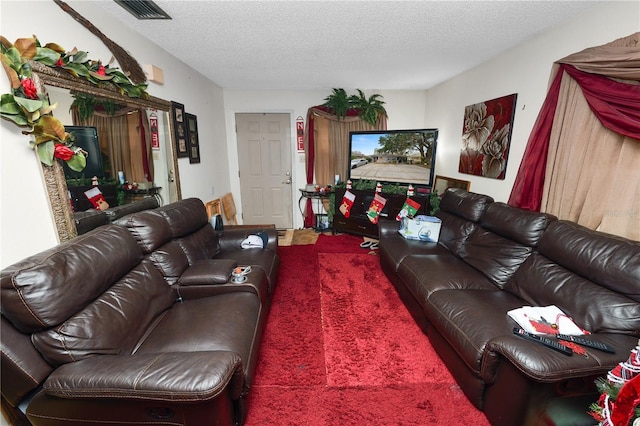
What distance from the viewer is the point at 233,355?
1.13 meters

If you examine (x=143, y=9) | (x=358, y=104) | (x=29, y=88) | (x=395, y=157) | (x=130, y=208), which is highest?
(x=143, y=9)

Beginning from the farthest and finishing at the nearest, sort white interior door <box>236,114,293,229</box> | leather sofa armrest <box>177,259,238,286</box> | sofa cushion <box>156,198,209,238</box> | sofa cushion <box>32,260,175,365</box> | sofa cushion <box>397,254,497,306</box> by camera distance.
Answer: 1. white interior door <box>236,114,293,229</box>
2. sofa cushion <box>156,198,209,238</box>
3. sofa cushion <box>397,254,497,306</box>
4. leather sofa armrest <box>177,259,238,286</box>
5. sofa cushion <box>32,260,175,365</box>

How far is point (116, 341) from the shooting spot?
1.31 meters

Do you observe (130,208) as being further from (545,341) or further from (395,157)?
(395,157)

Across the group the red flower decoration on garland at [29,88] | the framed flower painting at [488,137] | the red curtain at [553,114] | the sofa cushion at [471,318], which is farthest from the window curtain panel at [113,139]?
the framed flower painting at [488,137]

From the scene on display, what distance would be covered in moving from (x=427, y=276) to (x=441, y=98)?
2.96 metres

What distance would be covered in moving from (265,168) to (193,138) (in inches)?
58.5

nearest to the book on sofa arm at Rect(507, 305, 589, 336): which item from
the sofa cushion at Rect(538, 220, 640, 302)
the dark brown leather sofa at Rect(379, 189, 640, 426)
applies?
the dark brown leather sofa at Rect(379, 189, 640, 426)

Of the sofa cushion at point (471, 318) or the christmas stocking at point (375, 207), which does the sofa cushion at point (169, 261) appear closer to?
the sofa cushion at point (471, 318)

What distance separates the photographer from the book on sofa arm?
1.42m

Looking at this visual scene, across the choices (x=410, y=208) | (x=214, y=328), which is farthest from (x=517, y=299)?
(x=214, y=328)

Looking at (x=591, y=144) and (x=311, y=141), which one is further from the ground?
(x=311, y=141)

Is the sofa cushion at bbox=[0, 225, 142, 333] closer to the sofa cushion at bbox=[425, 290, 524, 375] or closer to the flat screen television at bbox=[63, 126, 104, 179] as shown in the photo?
the flat screen television at bbox=[63, 126, 104, 179]

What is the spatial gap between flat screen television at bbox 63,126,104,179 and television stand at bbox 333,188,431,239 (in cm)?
294
